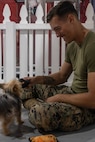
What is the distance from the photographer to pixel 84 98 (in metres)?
2.02

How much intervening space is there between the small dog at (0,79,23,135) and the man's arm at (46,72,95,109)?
0.30 metres

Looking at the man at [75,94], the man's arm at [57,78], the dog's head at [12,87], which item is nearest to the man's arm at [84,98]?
the man at [75,94]

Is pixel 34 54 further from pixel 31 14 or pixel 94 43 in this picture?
pixel 94 43

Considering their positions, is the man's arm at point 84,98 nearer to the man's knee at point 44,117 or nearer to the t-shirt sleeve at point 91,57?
the t-shirt sleeve at point 91,57

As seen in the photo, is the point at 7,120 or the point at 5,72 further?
the point at 5,72

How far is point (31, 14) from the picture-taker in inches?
143

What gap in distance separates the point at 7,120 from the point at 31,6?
2100 mm

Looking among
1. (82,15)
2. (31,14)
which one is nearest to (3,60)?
(31,14)

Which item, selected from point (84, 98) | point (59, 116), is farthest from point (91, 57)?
point (59, 116)

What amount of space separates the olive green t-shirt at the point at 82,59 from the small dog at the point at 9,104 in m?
0.50

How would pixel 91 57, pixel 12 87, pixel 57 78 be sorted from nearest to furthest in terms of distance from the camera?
pixel 91 57 → pixel 12 87 → pixel 57 78

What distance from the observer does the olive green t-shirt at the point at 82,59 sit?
78.1 inches

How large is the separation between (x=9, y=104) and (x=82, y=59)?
656mm

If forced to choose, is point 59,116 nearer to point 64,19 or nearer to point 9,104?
point 9,104
